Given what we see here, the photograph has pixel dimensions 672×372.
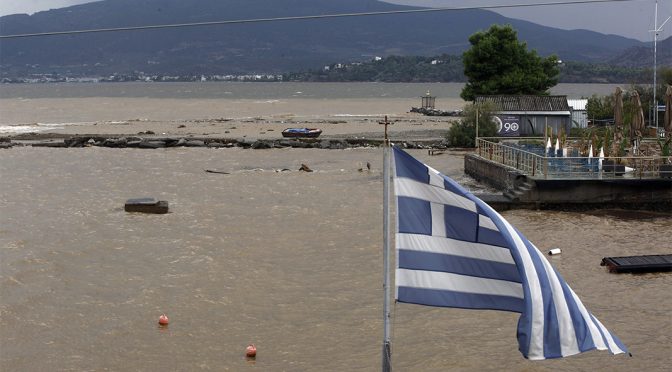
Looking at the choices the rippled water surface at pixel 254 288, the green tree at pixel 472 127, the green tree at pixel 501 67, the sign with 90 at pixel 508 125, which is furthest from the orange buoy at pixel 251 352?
the green tree at pixel 501 67

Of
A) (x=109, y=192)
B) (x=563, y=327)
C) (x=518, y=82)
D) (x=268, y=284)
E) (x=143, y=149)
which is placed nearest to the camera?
(x=563, y=327)

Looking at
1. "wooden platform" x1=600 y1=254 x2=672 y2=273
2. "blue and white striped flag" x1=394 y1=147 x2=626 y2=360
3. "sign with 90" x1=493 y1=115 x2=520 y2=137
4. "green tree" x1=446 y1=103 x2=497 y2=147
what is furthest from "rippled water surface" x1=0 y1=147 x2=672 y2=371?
"sign with 90" x1=493 y1=115 x2=520 y2=137

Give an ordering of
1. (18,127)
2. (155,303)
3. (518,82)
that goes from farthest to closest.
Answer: (18,127) → (518,82) → (155,303)

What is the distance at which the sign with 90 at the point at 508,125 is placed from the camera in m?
51.5

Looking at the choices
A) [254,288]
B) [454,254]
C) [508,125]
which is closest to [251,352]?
[254,288]

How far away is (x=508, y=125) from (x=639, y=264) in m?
32.8

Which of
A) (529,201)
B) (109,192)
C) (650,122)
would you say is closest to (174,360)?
(529,201)

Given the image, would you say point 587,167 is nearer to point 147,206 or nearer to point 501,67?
point 147,206

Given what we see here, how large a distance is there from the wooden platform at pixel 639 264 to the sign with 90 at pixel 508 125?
3186cm

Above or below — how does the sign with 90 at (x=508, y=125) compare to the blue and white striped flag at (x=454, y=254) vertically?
below

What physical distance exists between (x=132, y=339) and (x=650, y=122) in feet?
144

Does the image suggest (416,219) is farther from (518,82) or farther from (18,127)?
(18,127)

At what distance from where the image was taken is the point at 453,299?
335 inches

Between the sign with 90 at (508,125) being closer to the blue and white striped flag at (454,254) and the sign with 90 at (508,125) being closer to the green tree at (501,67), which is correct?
the green tree at (501,67)
